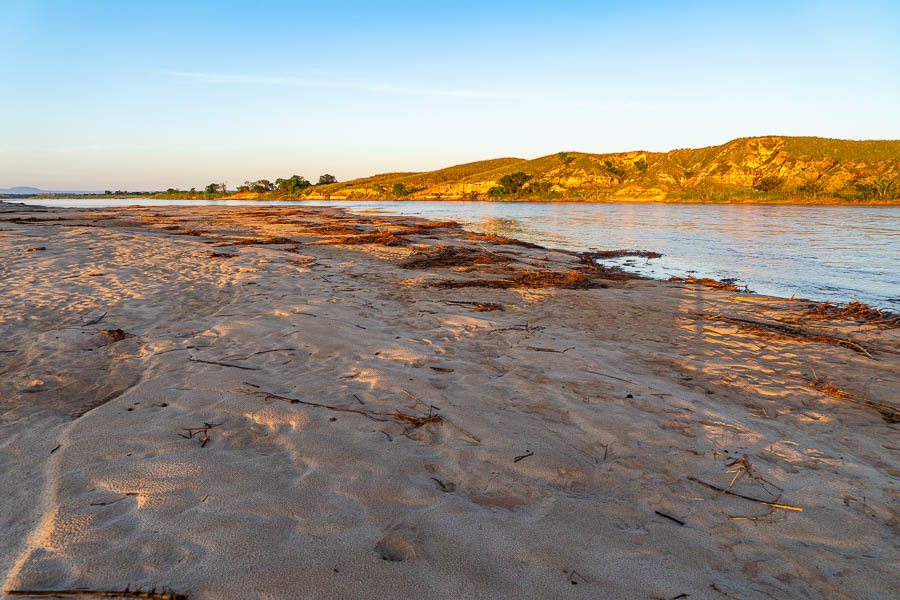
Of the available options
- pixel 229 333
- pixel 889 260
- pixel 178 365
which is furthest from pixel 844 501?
pixel 889 260

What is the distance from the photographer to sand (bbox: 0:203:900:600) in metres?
1.73

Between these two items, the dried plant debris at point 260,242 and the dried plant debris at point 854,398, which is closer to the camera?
the dried plant debris at point 854,398

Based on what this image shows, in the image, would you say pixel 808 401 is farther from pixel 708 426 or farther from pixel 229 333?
pixel 229 333

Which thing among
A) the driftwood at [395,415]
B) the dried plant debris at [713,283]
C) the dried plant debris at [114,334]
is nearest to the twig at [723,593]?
the driftwood at [395,415]

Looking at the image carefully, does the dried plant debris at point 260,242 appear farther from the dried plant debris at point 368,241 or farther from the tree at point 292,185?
the tree at point 292,185

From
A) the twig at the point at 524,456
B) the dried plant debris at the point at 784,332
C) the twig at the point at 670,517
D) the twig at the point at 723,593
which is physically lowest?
the dried plant debris at the point at 784,332

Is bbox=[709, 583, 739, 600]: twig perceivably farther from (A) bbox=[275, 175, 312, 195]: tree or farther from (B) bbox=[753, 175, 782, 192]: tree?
(A) bbox=[275, 175, 312, 195]: tree

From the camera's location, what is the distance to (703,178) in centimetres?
10081

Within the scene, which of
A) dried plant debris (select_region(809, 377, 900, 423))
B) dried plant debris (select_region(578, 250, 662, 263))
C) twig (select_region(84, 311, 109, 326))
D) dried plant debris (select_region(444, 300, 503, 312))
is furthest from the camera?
dried plant debris (select_region(578, 250, 662, 263))

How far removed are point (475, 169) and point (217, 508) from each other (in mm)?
168727

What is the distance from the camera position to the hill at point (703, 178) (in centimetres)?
7862

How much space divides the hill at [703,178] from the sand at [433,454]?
313 feet

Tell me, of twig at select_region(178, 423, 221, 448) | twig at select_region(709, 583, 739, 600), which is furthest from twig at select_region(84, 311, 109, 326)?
twig at select_region(709, 583, 739, 600)

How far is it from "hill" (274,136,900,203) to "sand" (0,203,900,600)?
95441 mm
